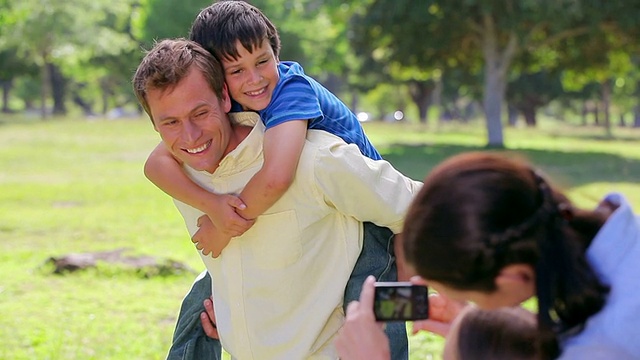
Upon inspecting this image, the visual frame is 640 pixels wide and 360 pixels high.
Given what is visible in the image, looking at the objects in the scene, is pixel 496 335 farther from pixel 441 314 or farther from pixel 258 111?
pixel 258 111

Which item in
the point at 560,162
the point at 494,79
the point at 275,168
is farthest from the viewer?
the point at 494,79

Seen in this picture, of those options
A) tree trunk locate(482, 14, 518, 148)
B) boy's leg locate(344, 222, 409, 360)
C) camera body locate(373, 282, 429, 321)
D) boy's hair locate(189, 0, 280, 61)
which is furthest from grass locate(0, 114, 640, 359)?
boy's hair locate(189, 0, 280, 61)

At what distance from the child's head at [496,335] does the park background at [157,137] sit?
279 millimetres

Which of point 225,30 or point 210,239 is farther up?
point 225,30

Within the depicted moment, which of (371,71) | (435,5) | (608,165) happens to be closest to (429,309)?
(608,165)

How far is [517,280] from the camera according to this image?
179cm

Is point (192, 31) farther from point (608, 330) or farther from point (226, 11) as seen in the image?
point (608, 330)

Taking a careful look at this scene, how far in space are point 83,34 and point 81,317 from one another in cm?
4049

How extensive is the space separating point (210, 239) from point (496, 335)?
3.64 feet

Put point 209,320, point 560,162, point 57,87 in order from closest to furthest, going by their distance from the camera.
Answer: point 209,320 → point 560,162 → point 57,87

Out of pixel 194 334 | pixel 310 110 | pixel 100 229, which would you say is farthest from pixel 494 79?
pixel 310 110

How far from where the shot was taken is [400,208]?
8.75 feet

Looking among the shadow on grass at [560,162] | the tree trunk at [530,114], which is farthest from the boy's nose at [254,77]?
the tree trunk at [530,114]

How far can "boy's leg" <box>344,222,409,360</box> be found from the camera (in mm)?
2801
